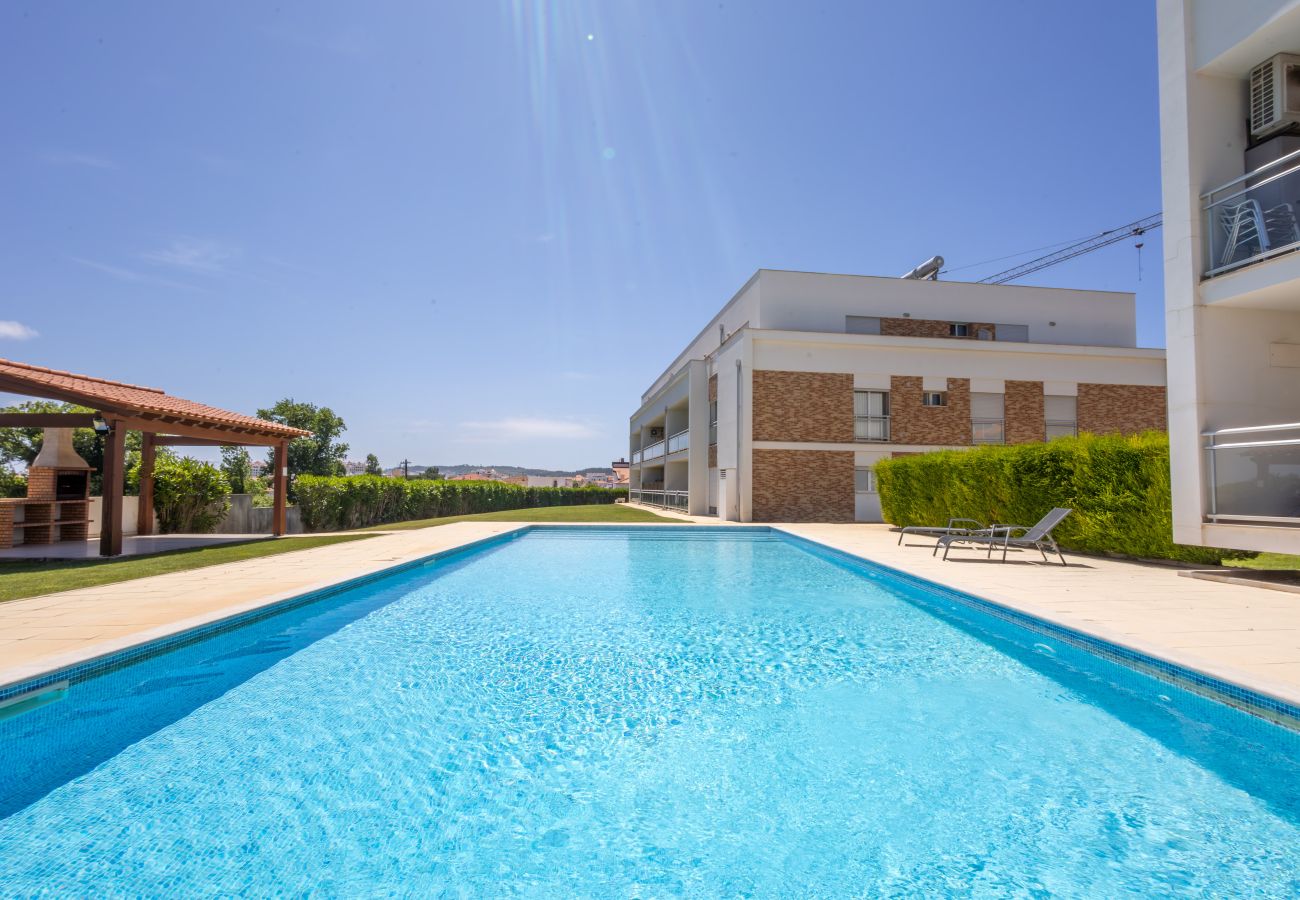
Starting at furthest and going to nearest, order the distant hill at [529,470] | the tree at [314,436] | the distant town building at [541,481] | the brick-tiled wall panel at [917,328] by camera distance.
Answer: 1. the distant hill at [529,470]
2. the distant town building at [541,481]
3. the tree at [314,436]
4. the brick-tiled wall panel at [917,328]

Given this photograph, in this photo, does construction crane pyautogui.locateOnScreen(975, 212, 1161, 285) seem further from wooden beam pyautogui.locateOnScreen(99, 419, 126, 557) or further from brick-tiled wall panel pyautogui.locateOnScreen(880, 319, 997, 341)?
wooden beam pyautogui.locateOnScreen(99, 419, 126, 557)

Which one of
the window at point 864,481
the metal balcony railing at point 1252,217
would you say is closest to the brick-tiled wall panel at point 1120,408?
the window at point 864,481

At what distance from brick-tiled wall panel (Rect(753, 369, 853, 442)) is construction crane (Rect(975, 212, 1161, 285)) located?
2890cm

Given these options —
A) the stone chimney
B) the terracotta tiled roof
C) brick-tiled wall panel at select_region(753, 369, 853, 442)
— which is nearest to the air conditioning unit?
brick-tiled wall panel at select_region(753, 369, 853, 442)

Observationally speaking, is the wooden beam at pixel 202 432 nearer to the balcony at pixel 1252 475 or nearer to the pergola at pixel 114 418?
the pergola at pixel 114 418

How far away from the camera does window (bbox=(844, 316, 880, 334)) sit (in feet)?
76.2

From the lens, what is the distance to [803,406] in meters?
20.2

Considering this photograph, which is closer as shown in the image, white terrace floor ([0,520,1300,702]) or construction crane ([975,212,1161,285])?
white terrace floor ([0,520,1300,702])

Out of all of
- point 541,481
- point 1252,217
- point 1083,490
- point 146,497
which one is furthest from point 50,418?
point 541,481

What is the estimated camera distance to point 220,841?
2652 mm

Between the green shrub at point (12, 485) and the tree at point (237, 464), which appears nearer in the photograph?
the green shrub at point (12, 485)

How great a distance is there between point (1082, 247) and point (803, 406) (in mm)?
39724

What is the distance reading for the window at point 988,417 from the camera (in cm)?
2123

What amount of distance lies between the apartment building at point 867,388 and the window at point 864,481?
3cm
